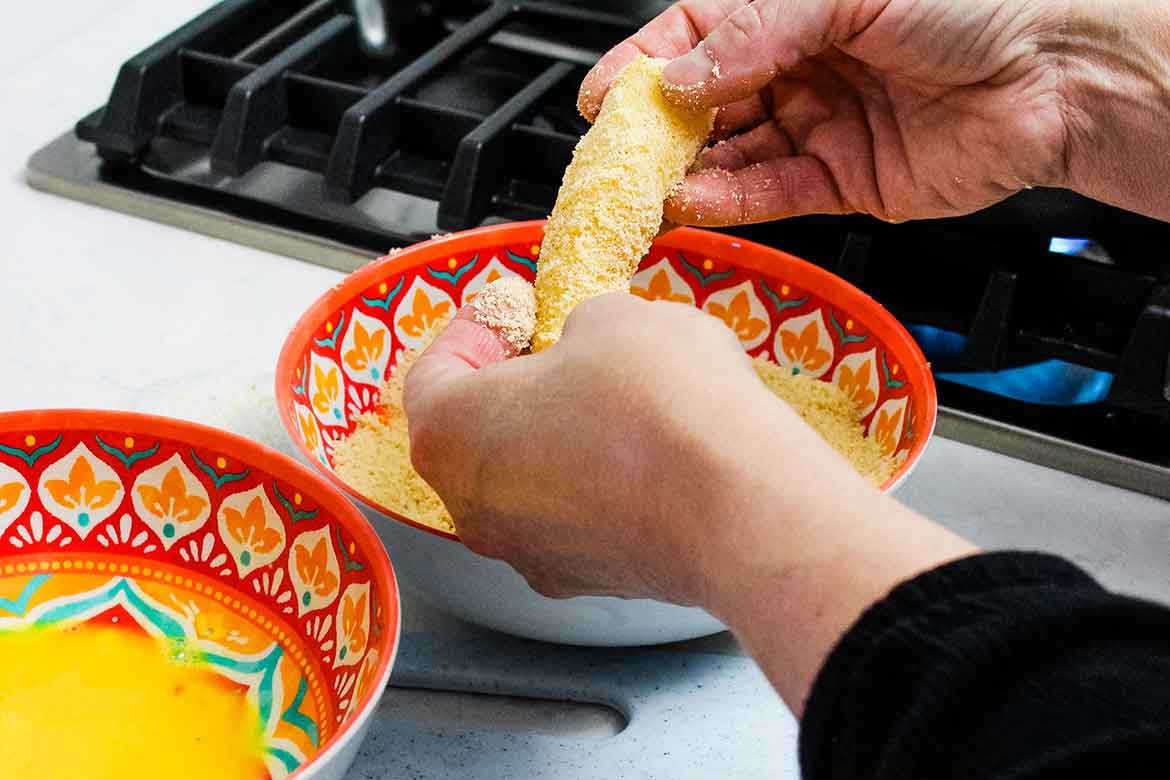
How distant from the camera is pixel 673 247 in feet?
2.68

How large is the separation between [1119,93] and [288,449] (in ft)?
1.73

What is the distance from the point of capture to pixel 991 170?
2.53 ft

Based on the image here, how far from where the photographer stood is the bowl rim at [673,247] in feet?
2.13

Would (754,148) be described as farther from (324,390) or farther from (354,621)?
(354,621)

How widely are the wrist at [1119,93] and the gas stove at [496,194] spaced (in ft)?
0.28

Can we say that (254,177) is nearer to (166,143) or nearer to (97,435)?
(166,143)

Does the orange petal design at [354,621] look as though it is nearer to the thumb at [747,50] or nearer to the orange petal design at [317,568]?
the orange petal design at [317,568]

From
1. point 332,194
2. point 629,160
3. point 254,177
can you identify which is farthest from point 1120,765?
point 254,177

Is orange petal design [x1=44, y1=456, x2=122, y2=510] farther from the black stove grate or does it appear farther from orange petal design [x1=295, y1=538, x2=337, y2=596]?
the black stove grate

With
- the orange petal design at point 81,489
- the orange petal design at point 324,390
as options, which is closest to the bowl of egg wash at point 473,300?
the orange petal design at point 324,390

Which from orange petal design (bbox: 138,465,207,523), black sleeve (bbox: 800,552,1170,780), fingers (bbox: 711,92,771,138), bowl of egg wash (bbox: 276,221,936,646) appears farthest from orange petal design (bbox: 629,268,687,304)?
black sleeve (bbox: 800,552,1170,780)

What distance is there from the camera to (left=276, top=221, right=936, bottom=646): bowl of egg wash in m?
0.61

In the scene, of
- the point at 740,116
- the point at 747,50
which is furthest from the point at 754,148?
the point at 747,50

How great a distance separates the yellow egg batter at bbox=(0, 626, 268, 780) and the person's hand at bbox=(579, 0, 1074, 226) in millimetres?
374
